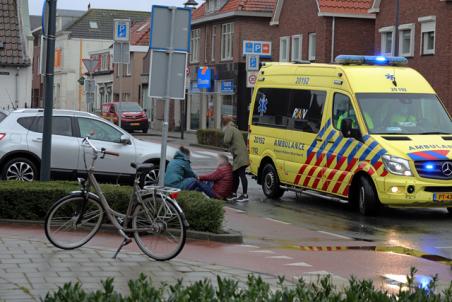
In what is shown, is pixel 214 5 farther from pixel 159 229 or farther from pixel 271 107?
pixel 159 229

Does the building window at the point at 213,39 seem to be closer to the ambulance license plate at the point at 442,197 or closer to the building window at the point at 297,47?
the building window at the point at 297,47

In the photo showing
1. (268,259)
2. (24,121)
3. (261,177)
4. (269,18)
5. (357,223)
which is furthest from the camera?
(269,18)

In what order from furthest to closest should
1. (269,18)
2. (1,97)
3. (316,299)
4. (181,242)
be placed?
(269,18) → (1,97) → (181,242) → (316,299)

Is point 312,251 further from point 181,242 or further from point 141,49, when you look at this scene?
point 141,49

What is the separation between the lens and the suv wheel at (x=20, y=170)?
663 inches

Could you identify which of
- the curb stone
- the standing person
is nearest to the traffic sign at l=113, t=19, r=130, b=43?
the standing person

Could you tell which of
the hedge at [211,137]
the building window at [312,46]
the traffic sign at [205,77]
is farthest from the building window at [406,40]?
the traffic sign at [205,77]

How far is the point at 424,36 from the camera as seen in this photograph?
119 feet

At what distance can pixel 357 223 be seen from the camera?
14.6 meters

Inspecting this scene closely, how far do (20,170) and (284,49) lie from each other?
106 feet

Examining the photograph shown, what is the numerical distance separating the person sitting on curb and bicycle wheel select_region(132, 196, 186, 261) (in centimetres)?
653

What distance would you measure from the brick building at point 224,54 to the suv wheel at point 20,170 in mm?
31261

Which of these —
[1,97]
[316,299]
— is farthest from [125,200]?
[1,97]

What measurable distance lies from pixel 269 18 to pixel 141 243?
1656 inches
